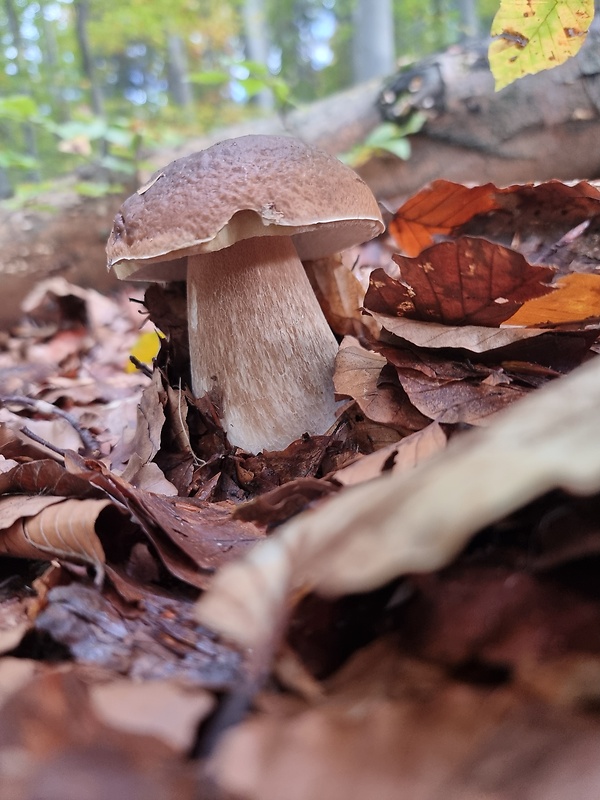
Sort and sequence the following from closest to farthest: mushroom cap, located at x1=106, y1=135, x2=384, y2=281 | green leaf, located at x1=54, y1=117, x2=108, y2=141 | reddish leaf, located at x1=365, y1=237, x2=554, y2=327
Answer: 1. reddish leaf, located at x1=365, y1=237, x2=554, y2=327
2. mushroom cap, located at x1=106, y1=135, x2=384, y2=281
3. green leaf, located at x1=54, y1=117, x2=108, y2=141

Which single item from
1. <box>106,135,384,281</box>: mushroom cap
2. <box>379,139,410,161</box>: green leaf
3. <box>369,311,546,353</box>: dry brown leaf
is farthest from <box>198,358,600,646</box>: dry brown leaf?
<box>379,139,410,161</box>: green leaf

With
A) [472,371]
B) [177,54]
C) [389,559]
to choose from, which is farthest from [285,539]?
[177,54]

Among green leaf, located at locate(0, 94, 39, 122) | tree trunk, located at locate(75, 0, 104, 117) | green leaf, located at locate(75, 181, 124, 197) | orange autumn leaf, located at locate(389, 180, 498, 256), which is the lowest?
orange autumn leaf, located at locate(389, 180, 498, 256)

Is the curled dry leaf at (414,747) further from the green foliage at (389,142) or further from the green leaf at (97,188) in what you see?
the green leaf at (97,188)

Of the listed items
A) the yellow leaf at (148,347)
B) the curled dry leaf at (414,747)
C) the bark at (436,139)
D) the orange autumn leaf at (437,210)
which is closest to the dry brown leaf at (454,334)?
the orange autumn leaf at (437,210)

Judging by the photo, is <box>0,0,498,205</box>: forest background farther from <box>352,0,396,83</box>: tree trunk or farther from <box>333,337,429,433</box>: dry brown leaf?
<box>333,337,429,433</box>: dry brown leaf

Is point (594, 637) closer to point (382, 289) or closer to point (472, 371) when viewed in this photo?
point (472, 371)

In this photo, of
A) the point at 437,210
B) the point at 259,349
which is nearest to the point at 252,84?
the point at 437,210
